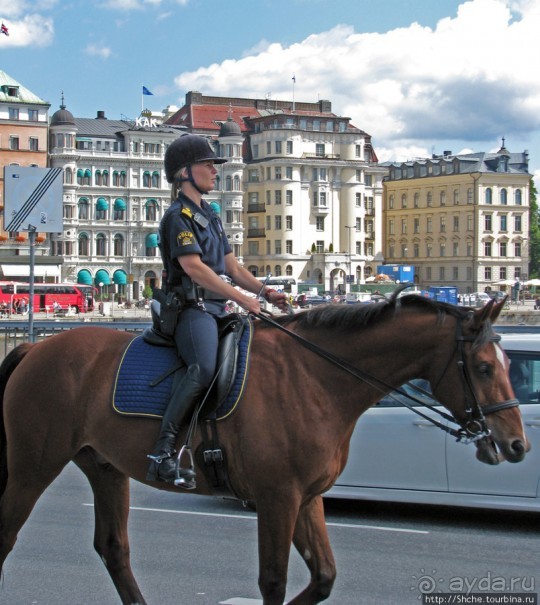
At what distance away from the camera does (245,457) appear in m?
5.32

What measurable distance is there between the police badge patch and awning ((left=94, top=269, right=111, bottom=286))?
99572mm

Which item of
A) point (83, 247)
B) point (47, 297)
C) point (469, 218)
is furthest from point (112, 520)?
point (469, 218)

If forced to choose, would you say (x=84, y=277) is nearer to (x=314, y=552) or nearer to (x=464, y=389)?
(x=314, y=552)

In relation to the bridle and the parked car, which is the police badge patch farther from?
the parked car

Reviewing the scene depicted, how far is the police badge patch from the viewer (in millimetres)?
5637

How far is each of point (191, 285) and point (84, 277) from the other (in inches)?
3871

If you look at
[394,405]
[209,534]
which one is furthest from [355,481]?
[209,534]

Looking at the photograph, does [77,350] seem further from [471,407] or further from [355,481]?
[355,481]

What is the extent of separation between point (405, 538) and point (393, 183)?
415ft

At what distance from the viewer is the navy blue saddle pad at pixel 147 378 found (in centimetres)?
571

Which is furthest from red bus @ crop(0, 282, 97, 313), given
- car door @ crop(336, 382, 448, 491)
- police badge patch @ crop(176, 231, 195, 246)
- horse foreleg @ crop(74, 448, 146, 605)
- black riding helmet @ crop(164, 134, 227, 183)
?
police badge patch @ crop(176, 231, 195, 246)

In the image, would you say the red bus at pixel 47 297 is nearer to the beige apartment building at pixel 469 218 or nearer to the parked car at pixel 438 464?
the beige apartment building at pixel 469 218

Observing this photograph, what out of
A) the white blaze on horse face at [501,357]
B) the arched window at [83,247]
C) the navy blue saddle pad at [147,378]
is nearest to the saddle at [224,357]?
the navy blue saddle pad at [147,378]

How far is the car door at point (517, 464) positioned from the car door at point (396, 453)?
15cm
